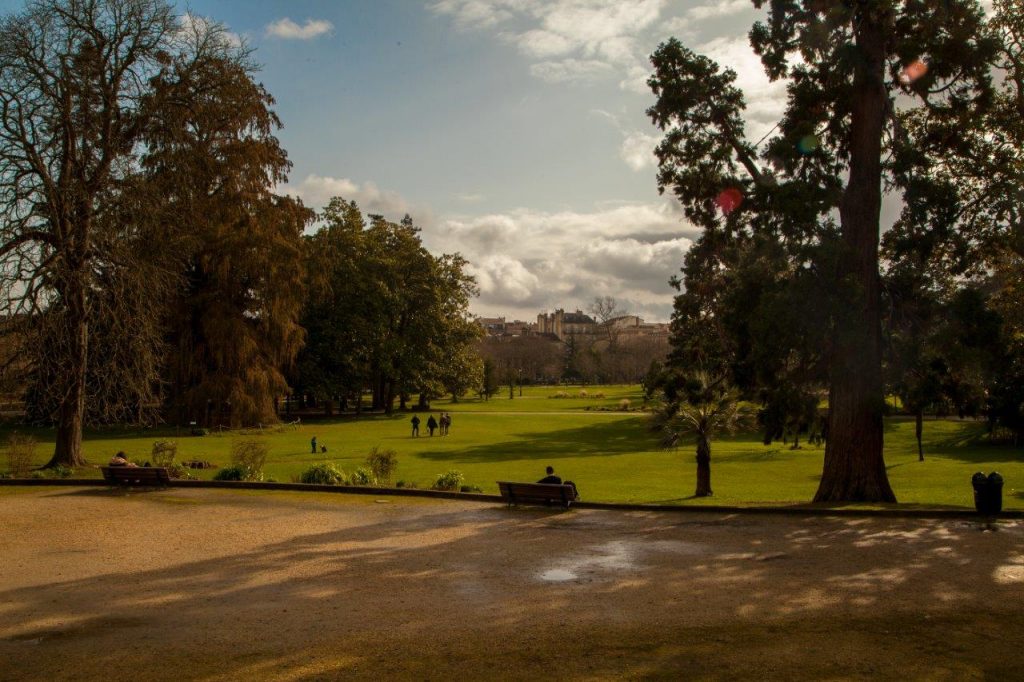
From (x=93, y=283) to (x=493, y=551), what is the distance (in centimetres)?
1893

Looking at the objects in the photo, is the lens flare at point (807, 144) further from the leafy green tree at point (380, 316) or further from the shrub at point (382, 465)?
the leafy green tree at point (380, 316)

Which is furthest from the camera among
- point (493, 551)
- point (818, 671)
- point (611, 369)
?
point (611, 369)

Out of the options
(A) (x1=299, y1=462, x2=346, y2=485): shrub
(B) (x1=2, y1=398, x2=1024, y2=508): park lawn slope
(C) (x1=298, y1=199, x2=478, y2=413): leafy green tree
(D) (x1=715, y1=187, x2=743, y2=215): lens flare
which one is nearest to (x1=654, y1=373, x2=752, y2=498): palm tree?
(B) (x1=2, y1=398, x2=1024, y2=508): park lawn slope

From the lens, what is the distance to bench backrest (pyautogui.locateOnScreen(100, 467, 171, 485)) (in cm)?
2122

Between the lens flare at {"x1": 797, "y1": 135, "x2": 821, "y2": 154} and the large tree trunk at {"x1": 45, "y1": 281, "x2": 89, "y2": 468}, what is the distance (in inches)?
833

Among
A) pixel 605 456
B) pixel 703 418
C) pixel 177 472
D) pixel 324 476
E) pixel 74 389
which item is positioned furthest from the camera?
pixel 605 456

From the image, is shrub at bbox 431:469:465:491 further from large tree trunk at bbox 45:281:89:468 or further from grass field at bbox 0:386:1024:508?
large tree trunk at bbox 45:281:89:468

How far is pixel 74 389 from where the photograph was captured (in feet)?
87.4

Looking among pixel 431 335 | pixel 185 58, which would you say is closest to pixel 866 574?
pixel 185 58

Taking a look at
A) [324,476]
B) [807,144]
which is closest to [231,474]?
[324,476]

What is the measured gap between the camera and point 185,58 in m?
28.4

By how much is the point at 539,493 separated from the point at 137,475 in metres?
10.9

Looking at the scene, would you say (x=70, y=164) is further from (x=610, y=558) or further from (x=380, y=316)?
(x=380, y=316)

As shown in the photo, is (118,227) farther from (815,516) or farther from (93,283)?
(815,516)
